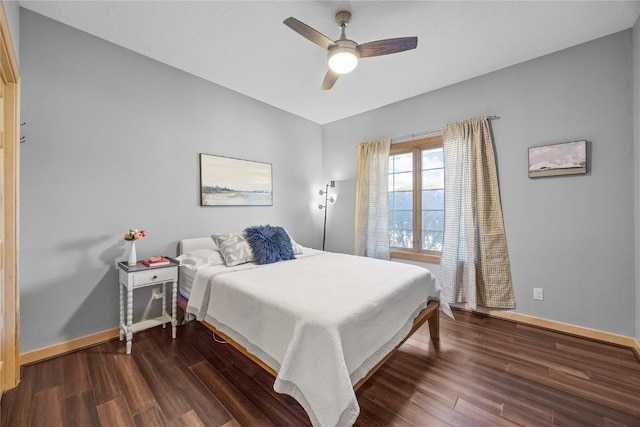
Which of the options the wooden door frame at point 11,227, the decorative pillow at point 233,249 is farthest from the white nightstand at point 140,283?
the wooden door frame at point 11,227

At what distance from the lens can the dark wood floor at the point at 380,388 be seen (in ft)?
4.93

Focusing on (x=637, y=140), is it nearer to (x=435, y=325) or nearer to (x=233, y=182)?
(x=435, y=325)

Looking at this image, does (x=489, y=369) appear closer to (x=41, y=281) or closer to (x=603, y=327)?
(x=603, y=327)

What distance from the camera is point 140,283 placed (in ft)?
7.30

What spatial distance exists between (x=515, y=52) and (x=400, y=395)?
3242 mm

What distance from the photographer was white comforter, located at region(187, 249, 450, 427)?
1292 millimetres

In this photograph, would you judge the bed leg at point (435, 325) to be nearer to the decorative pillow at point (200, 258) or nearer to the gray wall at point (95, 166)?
the decorative pillow at point (200, 258)

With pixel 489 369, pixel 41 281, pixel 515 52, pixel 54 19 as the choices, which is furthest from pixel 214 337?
pixel 515 52

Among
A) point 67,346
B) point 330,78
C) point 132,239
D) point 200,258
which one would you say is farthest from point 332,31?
point 67,346

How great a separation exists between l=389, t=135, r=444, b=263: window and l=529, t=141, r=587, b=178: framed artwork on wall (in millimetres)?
937

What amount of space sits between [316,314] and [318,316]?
0.07 feet

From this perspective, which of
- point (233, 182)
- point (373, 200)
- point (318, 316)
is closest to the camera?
point (318, 316)

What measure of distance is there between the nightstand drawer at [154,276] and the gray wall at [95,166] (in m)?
0.45

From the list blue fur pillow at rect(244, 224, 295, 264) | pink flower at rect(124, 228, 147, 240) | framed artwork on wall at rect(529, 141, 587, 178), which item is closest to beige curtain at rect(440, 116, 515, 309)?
framed artwork on wall at rect(529, 141, 587, 178)
